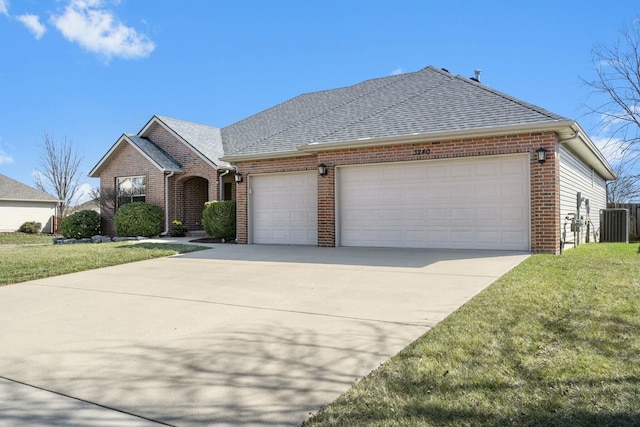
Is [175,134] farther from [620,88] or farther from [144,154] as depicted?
[620,88]

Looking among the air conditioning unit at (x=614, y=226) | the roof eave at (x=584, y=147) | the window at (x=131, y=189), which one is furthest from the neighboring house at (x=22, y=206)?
the air conditioning unit at (x=614, y=226)

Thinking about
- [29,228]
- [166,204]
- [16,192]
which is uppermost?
[16,192]

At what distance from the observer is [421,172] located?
1111cm

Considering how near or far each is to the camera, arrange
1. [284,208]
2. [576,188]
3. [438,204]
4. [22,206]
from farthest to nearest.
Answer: [22,206], [284,208], [576,188], [438,204]

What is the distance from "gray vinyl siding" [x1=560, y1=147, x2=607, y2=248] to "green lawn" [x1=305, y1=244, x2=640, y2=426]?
21.5 feet

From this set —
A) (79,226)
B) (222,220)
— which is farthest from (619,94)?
(79,226)

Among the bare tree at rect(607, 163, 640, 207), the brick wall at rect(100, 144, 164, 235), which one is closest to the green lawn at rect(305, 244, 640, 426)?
the brick wall at rect(100, 144, 164, 235)

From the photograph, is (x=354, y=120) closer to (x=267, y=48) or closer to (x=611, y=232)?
(x=267, y=48)

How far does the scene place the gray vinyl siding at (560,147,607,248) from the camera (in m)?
10.9

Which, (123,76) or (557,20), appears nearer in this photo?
(557,20)

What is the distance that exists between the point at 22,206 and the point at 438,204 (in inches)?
1168

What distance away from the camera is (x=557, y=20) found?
→ 12.8m

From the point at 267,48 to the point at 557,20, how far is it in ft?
33.5

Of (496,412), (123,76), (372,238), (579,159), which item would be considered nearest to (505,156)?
(372,238)
